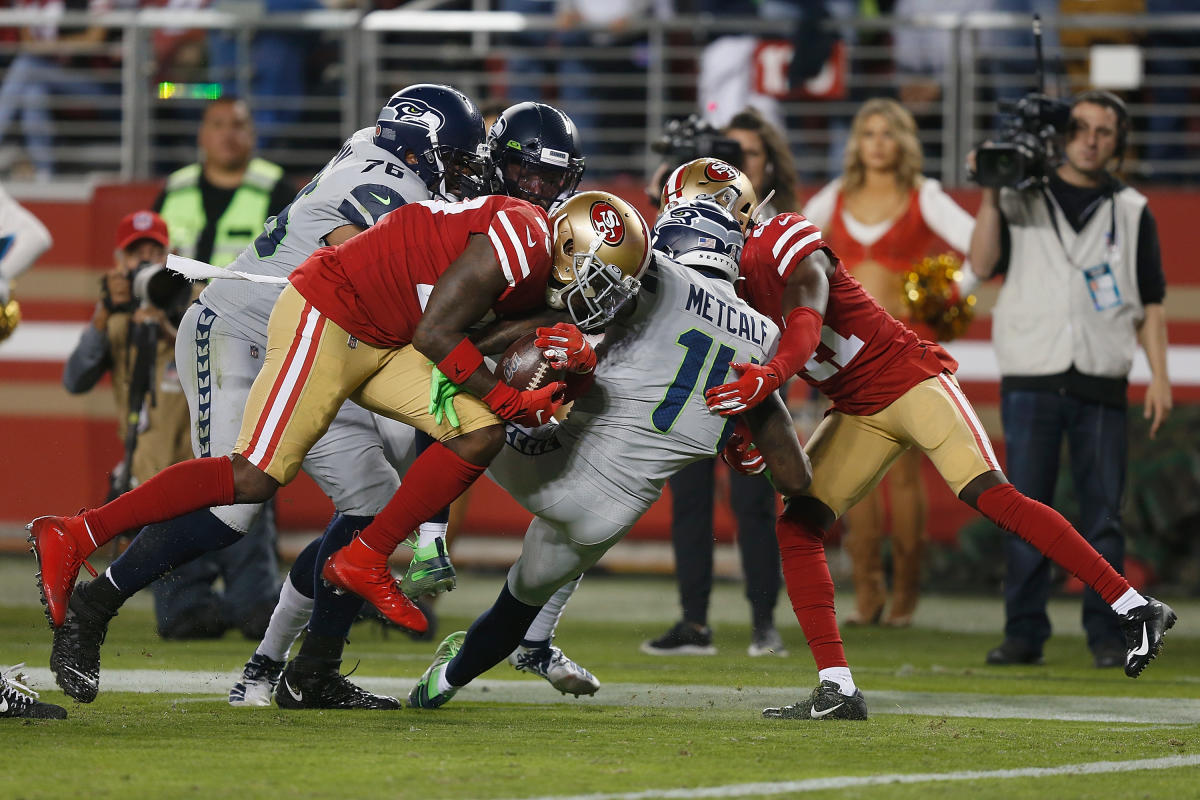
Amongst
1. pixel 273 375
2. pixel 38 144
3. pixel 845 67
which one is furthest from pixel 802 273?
pixel 38 144

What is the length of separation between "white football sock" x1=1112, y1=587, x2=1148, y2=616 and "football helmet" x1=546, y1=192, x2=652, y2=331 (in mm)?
1809

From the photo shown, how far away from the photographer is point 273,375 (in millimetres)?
5137

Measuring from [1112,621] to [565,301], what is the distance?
10.9 ft

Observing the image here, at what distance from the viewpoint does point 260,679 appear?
564 centimetres

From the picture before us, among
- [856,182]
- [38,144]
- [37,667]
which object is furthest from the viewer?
[38,144]

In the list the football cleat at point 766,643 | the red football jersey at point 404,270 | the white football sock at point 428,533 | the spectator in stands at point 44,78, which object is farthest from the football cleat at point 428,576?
the spectator in stands at point 44,78

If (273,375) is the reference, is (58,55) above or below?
above

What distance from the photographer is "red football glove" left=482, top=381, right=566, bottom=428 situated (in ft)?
16.2

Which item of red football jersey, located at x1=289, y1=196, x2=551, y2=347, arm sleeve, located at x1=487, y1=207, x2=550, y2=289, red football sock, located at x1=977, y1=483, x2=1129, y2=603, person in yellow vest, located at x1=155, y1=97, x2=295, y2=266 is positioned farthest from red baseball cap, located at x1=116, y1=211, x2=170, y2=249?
red football sock, located at x1=977, y1=483, x2=1129, y2=603

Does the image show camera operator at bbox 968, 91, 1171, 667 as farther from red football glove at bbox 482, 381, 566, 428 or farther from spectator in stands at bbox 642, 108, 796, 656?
red football glove at bbox 482, 381, 566, 428

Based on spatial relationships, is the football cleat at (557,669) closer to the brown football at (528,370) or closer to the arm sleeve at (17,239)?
the brown football at (528,370)

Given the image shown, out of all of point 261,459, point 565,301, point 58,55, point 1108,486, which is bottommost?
point 1108,486

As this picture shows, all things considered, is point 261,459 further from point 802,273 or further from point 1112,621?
point 1112,621

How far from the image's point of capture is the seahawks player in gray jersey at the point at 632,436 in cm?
522
